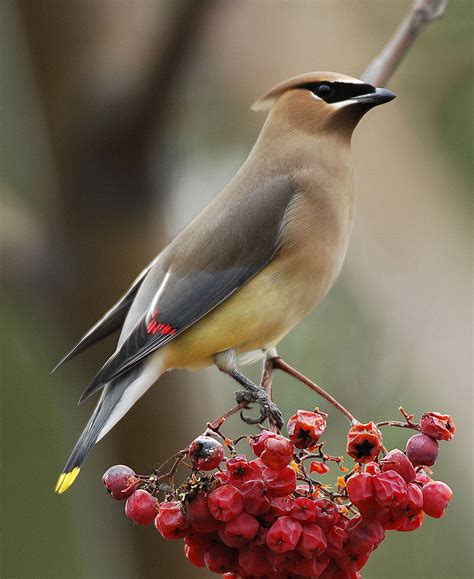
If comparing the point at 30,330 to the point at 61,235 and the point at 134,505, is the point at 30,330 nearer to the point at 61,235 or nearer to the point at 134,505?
the point at 61,235

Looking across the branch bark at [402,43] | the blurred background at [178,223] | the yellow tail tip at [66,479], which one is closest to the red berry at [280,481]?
the yellow tail tip at [66,479]

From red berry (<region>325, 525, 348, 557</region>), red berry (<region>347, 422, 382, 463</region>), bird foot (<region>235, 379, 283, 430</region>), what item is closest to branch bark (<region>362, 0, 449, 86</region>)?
bird foot (<region>235, 379, 283, 430</region>)

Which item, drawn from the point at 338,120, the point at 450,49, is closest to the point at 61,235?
the point at 338,120

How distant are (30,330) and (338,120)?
146 centimetres

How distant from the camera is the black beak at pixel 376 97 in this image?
2.58m

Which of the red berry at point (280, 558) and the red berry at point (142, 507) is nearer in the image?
the red berry at point (280, 558)

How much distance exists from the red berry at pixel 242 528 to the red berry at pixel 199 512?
0.04 metres

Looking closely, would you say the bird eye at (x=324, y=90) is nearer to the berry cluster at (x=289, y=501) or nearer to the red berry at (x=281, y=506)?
the berry cluster at (x=289, y=501)

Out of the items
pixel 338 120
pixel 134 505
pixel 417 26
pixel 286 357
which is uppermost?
pixel 417 26

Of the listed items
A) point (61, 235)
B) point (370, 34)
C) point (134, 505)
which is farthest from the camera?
point (370, 34)

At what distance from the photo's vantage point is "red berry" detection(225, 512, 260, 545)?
1.88 metres

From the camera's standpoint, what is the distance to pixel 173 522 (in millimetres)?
1928

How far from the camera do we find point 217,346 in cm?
274

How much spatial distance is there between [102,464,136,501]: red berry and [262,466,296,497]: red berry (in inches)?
11.0
